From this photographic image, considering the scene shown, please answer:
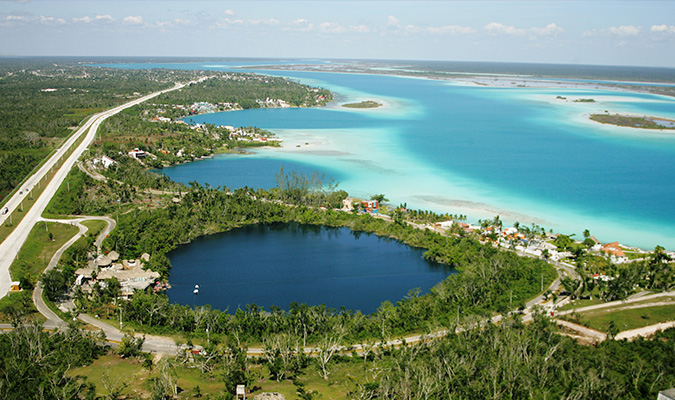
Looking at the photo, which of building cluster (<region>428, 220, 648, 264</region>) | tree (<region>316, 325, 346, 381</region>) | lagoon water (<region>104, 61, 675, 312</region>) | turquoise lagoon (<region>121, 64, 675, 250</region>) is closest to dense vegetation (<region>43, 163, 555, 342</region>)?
tree (<region>316, 325, 346, 381</region>)

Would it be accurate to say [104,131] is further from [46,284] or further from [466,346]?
[466,346]

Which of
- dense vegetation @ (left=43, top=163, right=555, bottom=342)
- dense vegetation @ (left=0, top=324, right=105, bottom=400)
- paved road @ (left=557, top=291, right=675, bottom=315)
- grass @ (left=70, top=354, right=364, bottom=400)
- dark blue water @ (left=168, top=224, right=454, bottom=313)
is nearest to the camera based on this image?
dense vegetation @ (left=0, top=324, right=105, bottom=400)

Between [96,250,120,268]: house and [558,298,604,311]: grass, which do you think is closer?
[558,298,604,311]: grass

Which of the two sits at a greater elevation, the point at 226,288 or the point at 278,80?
the point at 278,80

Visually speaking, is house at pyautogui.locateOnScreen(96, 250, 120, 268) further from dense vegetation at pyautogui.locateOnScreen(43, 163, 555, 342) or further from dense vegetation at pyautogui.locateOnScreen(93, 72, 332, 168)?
dense vegetation at pyautogui.locateOnScreen(93, 72, 332, 168)

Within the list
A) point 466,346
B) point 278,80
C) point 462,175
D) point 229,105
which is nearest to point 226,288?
point 466,346

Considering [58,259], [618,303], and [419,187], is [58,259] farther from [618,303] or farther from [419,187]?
[618,303]
